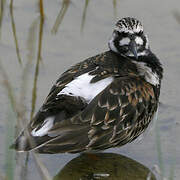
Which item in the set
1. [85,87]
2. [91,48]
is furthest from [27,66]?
[91,48]

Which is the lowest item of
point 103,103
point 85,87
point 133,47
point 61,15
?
point 103,103

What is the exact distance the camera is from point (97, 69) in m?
4.50

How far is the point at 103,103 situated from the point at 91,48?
171cm

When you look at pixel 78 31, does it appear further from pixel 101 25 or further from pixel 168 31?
pixel 168 31

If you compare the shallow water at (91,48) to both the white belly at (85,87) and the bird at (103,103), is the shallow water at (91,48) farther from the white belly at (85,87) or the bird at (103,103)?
the white belly at (85,87)

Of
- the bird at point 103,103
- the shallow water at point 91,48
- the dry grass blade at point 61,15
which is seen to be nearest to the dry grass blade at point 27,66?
the bird at point 103,103

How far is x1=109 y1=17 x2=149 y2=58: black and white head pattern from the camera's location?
186 inches

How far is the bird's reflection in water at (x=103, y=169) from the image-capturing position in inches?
179

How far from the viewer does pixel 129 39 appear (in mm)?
4738

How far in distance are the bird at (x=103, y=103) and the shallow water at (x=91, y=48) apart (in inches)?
11.2

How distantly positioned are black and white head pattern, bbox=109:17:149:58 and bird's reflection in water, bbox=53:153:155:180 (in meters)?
0.79

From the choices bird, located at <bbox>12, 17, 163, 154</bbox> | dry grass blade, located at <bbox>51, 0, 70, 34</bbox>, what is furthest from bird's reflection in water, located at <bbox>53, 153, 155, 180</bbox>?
dry grass blade, located at <bbox>51, 0, 70, 34</bbox>

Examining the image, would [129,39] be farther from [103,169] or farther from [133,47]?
[103,169]

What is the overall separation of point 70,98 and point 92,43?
6.24 feet
